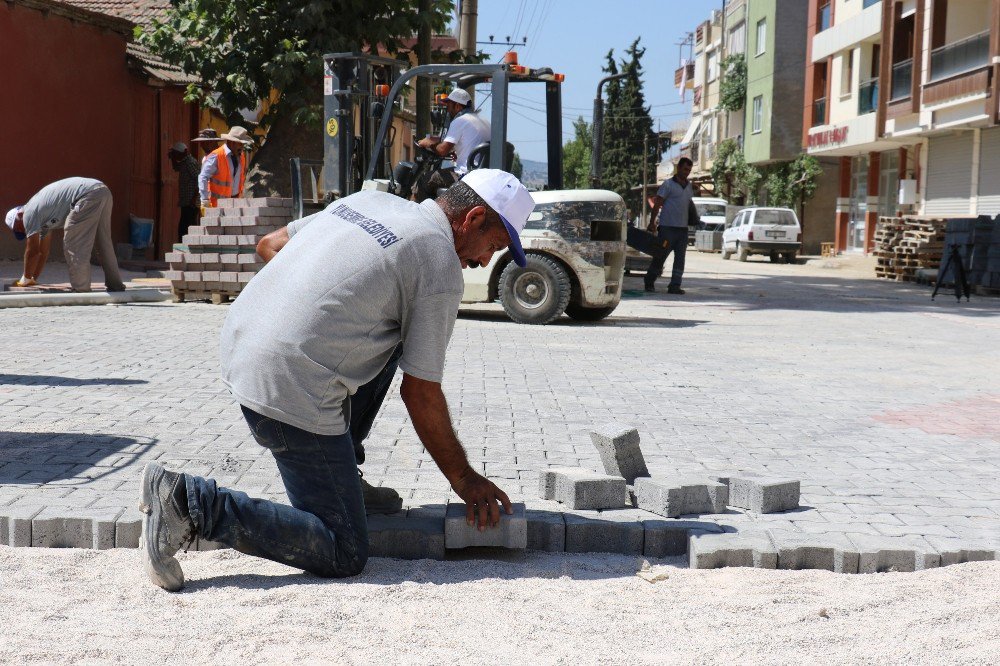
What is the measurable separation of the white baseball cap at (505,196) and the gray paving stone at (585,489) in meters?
1.26

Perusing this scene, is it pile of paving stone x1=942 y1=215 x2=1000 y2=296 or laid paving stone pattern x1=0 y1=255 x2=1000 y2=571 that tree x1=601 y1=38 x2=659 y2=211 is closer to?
pile of paving stone x1=942 y1=215 x2=1000 y2=296

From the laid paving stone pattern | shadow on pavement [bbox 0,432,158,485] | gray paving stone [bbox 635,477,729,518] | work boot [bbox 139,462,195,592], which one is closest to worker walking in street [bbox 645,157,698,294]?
the laid paving stone pattern

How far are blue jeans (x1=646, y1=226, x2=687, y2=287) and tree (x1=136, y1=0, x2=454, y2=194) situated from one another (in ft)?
15.8

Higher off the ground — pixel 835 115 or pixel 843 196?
pixel 835 115

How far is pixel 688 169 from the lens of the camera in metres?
18.1

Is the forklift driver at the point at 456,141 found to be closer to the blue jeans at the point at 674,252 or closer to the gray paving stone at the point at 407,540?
the blue jeans at the point at 674,252

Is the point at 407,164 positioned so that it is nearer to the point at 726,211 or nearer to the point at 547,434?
the point at 547,434

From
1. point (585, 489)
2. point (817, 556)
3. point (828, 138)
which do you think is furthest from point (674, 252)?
point (828, 138)

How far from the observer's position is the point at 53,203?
12547 mm

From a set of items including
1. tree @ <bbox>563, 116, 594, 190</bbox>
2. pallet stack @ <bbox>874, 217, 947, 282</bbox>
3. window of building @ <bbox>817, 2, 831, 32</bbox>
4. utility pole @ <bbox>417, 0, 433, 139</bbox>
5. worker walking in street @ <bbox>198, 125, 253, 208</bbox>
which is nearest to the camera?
worker walking in street @ <bbox>198, 125, 253, 208</bbox>

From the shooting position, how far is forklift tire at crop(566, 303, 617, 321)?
13.8 m

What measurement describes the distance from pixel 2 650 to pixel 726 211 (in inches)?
1743

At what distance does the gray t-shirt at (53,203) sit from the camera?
493 inches

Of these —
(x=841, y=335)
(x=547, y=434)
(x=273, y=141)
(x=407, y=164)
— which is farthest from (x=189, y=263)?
(x=547, y=434)
